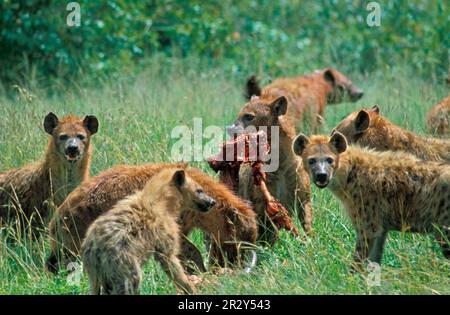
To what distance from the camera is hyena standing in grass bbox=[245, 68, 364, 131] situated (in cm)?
1112

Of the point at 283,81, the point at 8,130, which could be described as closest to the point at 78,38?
the point at 283,81

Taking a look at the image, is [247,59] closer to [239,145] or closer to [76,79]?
[76,79]

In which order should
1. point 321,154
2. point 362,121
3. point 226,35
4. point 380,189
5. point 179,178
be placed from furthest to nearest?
point 226,35 < point 362,121 < point 321,154 < point 380,189 < point 179,178

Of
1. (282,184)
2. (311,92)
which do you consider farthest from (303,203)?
(311,92)

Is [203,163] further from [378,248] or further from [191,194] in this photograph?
[378,248]

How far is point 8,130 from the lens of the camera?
378 inches

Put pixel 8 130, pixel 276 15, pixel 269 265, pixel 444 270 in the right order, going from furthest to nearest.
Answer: pixel 276 15 → pixel 8 130 → pixel 269 265 → pixel 444 270

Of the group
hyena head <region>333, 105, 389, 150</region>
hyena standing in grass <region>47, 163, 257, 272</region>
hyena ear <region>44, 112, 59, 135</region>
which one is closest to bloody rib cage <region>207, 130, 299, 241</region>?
hyena standing in grass <region>47, 163, 257, 272</region>

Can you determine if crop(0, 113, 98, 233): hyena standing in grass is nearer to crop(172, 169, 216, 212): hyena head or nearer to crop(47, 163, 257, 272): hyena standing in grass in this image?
crop(47, 163, 257, 272): hyena standing in grass

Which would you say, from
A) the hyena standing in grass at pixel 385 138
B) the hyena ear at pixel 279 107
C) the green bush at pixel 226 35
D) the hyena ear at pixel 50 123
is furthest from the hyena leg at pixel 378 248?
the green bush at pixel 226 35

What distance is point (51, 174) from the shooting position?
335 inches

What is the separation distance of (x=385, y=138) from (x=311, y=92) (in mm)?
3519

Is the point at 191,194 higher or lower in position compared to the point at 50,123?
lower
